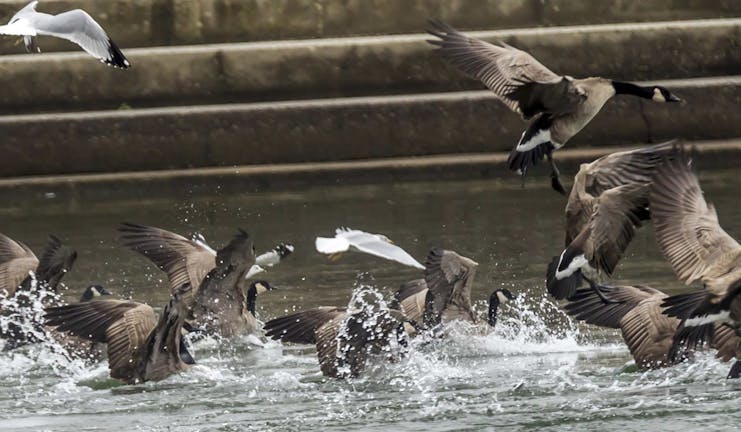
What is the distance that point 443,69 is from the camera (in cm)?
1662

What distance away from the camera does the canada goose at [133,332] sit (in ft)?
29.3

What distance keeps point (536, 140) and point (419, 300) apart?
1261 mm

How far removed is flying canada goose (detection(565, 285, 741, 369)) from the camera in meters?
8.41

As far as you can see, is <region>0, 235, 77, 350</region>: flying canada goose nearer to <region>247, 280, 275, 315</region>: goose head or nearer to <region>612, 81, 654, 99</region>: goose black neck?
<region>247, 280, 275, 315</region>: goose head

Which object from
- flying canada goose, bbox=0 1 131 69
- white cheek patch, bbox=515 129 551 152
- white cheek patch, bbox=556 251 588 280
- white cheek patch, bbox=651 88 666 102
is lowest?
white cheek patch, bbox=556 251 588 280

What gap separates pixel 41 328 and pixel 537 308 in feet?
10.5

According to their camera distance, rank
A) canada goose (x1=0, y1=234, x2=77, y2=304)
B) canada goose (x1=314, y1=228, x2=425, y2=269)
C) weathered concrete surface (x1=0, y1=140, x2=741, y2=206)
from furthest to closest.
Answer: weathered concrete surface (x1=0, y1=140, x2=741, y2=206) → canada goose (x1=0, y1=234, x2=77, y2=304) → canada goose (x1=314, y1=228, x2=425, y2=269)

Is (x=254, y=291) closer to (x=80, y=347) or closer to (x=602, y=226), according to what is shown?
(x=80, y=347)

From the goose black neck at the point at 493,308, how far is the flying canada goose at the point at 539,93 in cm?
80

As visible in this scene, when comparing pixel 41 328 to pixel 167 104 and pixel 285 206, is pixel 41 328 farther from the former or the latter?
pixel 167 104

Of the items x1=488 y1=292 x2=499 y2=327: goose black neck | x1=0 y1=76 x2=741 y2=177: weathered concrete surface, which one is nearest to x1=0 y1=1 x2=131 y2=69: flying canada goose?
x1=488 y1=292 x2=499 y2=327: goose black neck

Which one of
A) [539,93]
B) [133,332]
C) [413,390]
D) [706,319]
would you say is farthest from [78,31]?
[706,319]

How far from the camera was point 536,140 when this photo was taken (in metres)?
10.0

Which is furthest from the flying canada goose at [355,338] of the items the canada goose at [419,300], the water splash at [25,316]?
the water splash at [25,316]
